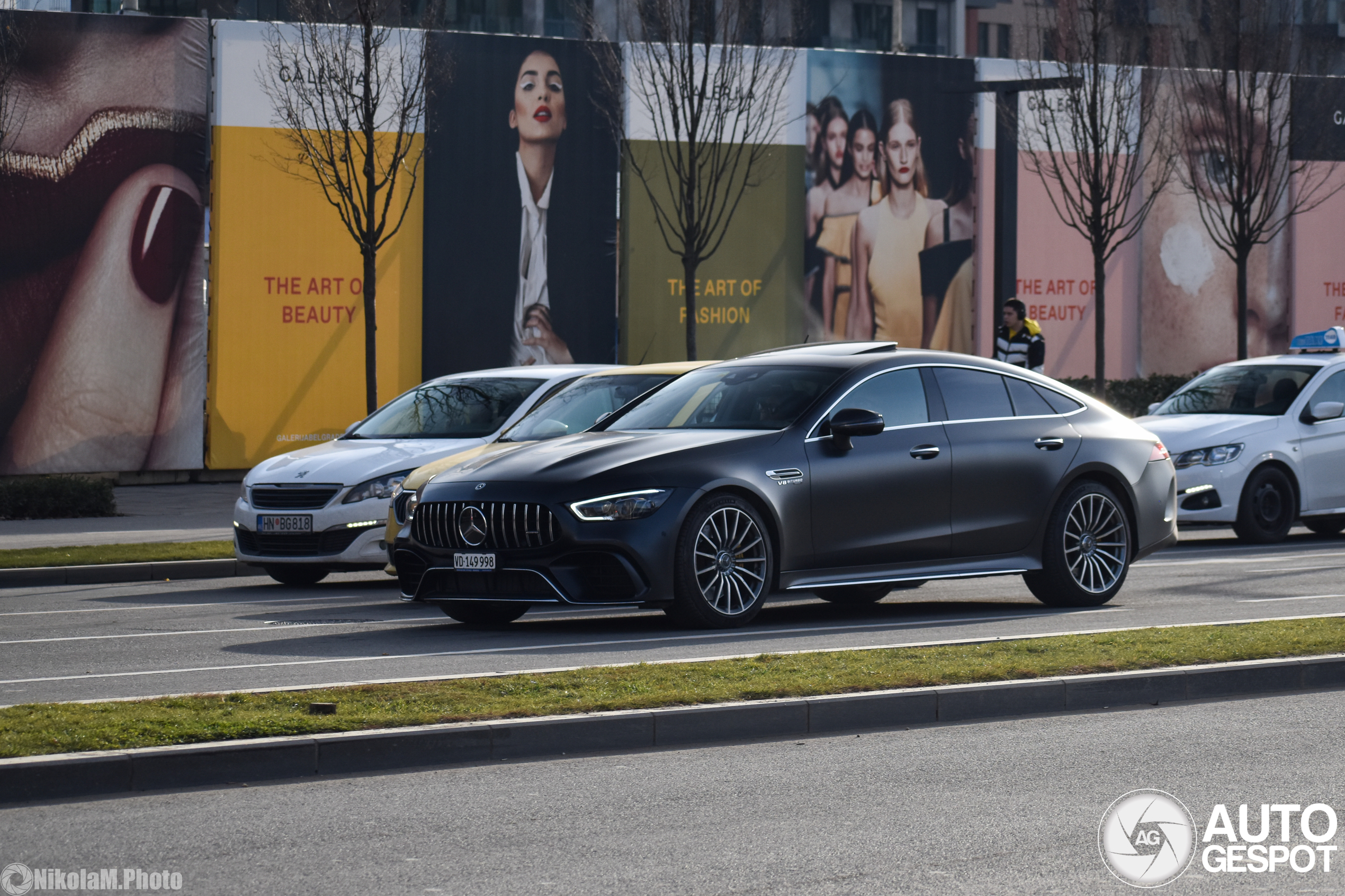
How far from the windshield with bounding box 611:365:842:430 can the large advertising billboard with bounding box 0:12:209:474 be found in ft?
52.1

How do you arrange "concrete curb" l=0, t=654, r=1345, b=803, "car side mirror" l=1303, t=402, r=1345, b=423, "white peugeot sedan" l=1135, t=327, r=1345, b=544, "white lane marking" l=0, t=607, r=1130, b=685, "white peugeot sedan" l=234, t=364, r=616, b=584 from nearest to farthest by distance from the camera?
"concrete curb" l=0, t=654, r=1345, b=803, "white lane marking" l=0, t=607, r=1130, b=685, "white peugeot sedan" l=234, t=364, r=616, b=584, "white peugeot sedan" l=1135, t=327, r=1345, b=544, "car side mirror" l=1303, t=402, r=1345, b=423

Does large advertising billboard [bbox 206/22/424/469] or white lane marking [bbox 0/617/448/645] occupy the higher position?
large advertising billboard [bbox 206/22/424/469]

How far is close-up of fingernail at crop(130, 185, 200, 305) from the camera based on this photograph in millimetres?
25984

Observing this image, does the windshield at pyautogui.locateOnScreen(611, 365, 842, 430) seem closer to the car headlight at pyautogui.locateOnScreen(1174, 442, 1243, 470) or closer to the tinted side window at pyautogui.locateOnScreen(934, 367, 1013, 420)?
the tinted side window at pyautogui.locateOnScreen(934, 367, 1013, 420)

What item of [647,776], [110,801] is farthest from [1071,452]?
[110,801]

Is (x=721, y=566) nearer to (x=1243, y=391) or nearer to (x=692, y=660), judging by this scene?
(x=692, y=660)

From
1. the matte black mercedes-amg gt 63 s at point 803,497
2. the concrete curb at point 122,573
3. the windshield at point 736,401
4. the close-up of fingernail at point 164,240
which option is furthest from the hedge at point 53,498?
the windshield at point 736,401

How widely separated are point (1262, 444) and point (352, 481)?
8.68m

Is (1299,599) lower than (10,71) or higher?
lower

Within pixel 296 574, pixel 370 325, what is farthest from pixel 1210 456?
pixel 370 325

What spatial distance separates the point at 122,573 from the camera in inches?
604

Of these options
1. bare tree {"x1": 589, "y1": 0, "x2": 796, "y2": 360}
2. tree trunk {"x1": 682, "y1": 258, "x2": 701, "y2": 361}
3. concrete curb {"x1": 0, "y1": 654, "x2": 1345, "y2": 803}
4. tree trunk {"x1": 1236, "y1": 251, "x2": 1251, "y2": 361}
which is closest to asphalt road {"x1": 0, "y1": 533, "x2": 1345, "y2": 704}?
concrete curb {"x1": 0, "y1": 654, "x2": 1345, "y2": 803}

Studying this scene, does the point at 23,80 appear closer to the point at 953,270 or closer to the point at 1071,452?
the point at 953,270

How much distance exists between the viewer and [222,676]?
8859 millimetres
